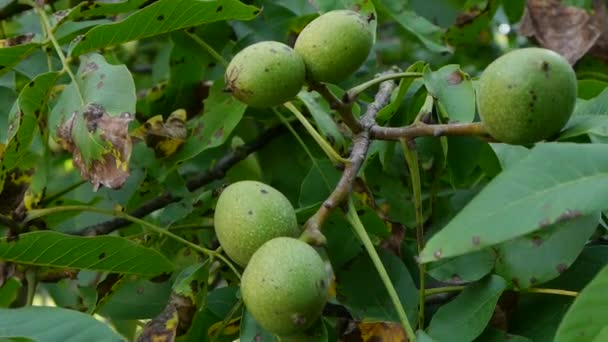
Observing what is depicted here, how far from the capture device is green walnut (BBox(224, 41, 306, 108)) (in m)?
1.10

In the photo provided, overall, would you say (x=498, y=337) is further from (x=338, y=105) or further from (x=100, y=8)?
(x=100, y=8)

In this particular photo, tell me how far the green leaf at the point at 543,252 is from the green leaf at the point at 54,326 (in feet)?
1.56

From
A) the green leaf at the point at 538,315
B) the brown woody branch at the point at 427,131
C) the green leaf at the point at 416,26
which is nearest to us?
the brown woody branch at the point at 427,131

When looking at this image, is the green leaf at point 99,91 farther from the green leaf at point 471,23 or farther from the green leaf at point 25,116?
the green leaf at point 471,23

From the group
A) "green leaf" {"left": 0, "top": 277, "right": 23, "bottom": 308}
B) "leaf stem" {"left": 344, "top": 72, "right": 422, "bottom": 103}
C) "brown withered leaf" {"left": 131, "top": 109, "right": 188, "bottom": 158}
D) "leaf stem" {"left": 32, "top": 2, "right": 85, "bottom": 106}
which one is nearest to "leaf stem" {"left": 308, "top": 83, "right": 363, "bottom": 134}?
"leaf stem" {"left": 344, "top": 72, "right": 422, "bottom": 103}

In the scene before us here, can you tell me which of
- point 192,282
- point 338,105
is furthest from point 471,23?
point 192,282

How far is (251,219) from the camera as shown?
1026mm

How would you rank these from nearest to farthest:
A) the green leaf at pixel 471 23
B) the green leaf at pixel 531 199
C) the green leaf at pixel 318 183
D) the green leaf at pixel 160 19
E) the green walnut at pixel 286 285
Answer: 1. the green leaf at pixel 531 199
2. the green walnut at pixel 286 285
3. the green leaf at pixel 160 19
4. the green leaf at pixel 318 183
5. the green leaf at pixel 471 23

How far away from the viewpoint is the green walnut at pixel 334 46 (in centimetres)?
113

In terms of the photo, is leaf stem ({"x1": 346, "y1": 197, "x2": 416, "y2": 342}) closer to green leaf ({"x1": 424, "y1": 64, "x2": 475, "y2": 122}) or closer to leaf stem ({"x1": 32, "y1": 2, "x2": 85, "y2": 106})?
green leaf ({"x1": 424, "y1": 64, "x2": 475, "y2": 122})

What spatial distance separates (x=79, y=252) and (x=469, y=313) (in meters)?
0.51

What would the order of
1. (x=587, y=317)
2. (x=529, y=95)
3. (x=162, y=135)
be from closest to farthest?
(x=587, y=317), (x=529, y=95), (x=162, y=135)

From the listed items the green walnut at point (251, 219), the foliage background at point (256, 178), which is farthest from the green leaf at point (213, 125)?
the green walnut at point (251, 219)

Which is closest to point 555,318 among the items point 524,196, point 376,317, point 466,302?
point 466,302
